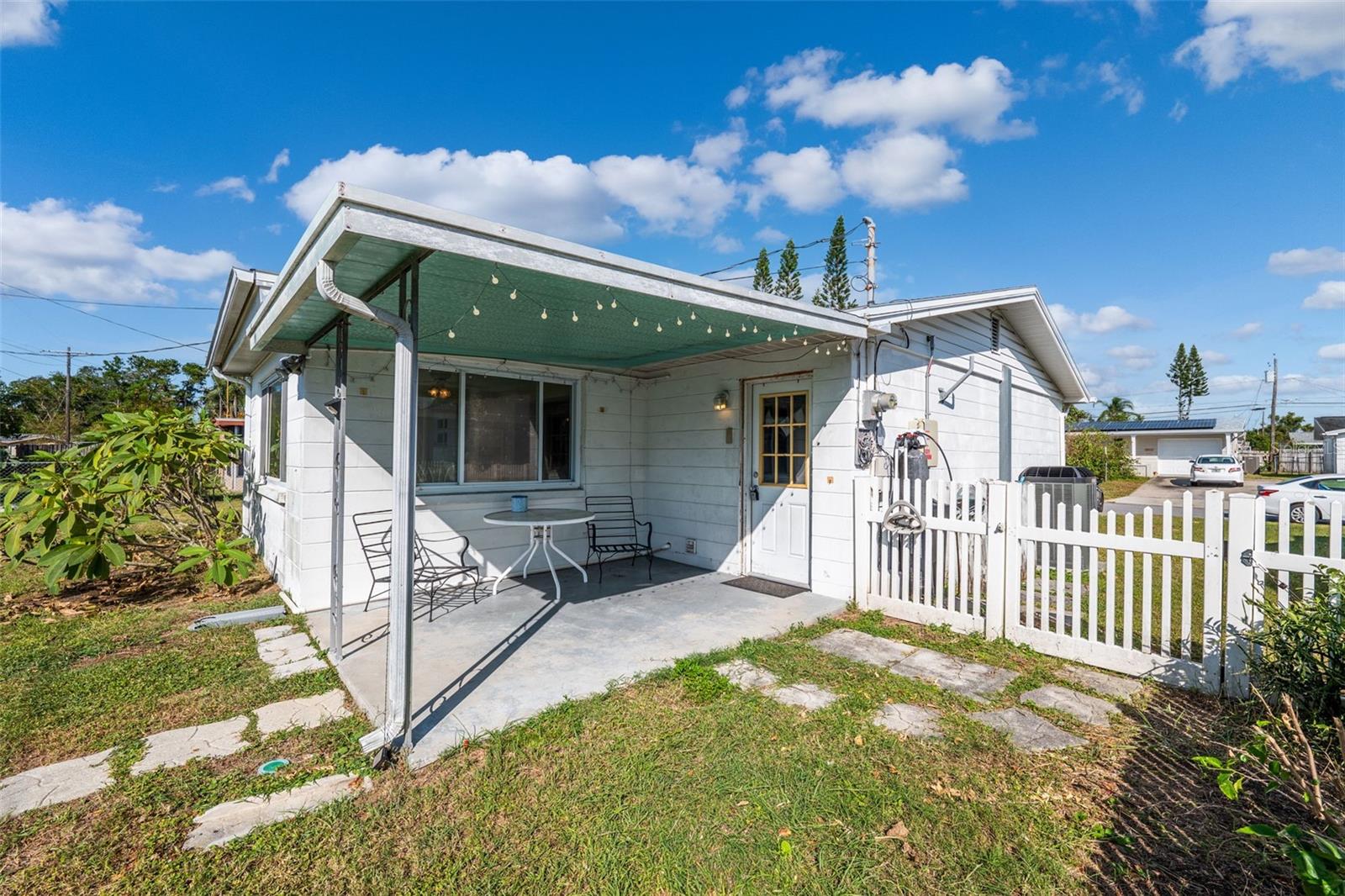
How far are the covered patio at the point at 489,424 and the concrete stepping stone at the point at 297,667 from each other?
15 cm

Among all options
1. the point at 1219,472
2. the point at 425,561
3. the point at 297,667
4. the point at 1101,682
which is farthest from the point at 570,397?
the point at 1219,472

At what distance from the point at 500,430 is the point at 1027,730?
16.3 ft

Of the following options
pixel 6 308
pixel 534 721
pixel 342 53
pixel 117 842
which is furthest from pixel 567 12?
pixel 6 308

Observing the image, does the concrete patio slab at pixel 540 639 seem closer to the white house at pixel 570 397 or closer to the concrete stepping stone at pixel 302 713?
the concrete stepping stone at pixel 302 713

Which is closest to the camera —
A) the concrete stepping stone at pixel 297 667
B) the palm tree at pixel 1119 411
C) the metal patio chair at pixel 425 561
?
the concrete stepping stone at pixel 297 667

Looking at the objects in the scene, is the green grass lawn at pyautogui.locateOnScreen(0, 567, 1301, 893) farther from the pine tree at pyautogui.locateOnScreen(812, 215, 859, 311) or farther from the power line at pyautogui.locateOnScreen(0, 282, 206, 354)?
the pine tree at pyautogui.locateOnScreen(812, 215, 859, 311)

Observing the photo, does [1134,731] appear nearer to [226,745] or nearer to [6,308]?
[226,745]

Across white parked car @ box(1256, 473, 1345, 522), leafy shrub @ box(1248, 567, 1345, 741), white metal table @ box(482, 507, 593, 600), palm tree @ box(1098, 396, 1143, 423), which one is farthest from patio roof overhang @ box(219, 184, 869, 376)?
palm tree @ box(1098, 396, 1143, 423)

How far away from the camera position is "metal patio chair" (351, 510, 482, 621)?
4926 mm

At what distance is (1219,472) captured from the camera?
830 inches

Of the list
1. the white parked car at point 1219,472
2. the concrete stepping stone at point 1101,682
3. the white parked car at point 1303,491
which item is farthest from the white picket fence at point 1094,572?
the white parked car at point 1219,472

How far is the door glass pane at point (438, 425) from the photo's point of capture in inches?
214

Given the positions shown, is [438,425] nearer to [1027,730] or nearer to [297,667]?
[297,667]

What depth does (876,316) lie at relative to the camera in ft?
16.2
